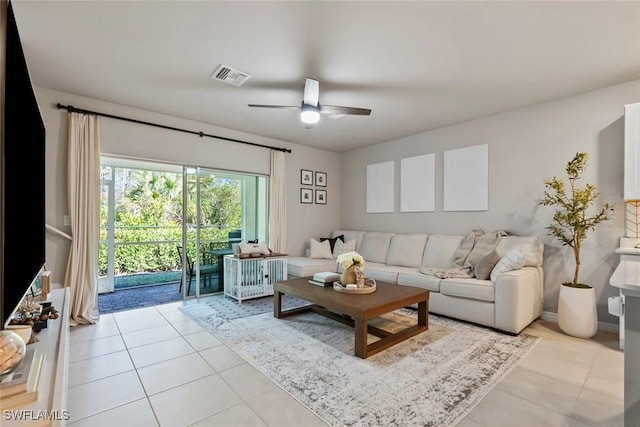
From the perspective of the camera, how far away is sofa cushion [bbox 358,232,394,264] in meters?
4.93

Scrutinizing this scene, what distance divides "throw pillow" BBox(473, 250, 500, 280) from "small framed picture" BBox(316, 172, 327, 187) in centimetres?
337

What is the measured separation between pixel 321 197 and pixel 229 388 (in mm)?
4276

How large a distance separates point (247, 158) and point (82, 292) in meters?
2.83

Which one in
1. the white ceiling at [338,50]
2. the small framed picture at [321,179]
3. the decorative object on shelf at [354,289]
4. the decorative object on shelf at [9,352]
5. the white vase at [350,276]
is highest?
the white ceiling at [338,50]

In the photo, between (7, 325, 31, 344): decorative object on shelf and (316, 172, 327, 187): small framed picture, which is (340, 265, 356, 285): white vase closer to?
(7, 325, 31, 344): decorative object on shelf

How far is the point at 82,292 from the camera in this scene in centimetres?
336

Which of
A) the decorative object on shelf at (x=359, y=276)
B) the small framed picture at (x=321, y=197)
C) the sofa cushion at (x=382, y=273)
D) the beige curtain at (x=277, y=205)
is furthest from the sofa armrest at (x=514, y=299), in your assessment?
the small framed picture at (x=321, y=197)

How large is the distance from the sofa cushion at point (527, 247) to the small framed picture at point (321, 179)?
11.0 ft

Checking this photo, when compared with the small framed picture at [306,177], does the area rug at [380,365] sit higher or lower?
lower

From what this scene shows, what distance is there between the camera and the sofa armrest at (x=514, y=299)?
2.92m

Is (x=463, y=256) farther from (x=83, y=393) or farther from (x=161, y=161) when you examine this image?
(x=161, y=161)

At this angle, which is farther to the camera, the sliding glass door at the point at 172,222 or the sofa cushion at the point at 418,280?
the sliding glass door at the point at 172,222

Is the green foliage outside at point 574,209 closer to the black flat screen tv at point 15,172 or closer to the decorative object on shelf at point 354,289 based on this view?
the decorative object on shelf at point 354,289

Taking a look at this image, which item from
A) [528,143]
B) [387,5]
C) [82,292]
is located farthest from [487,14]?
[82,292]
